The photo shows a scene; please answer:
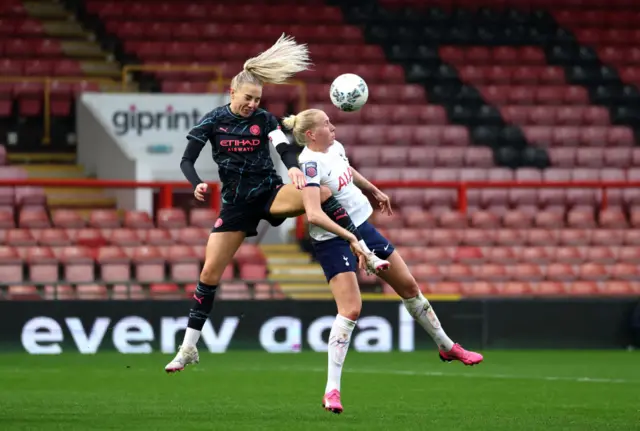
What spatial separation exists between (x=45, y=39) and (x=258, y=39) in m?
3.23

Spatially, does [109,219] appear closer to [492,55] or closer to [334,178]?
[334,178]

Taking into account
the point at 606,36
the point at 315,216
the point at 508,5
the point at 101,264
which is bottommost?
the point at 101,264

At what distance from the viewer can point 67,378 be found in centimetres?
1027

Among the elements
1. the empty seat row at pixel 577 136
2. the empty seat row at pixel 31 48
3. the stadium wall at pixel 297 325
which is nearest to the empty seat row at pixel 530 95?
the empty seat row at pixel 577 136

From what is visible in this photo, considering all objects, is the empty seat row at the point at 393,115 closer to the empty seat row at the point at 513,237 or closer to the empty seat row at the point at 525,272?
the empty seat row at the point at 513,237

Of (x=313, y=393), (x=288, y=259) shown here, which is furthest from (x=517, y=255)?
(x=313, y=393)

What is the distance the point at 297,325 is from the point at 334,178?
19.0 feet

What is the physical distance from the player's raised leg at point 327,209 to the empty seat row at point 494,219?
A: 7628mm

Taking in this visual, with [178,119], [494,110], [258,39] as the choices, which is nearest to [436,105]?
[494,110]

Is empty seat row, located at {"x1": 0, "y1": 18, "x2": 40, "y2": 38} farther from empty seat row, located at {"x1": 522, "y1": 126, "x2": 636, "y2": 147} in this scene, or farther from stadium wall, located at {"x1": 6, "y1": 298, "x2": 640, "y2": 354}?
stadium wall, located at {"x1": 6, "y1": 298, "x2": 640, "y2": 354}

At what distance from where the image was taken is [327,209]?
7711 millimetres

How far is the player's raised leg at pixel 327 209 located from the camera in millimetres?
7438

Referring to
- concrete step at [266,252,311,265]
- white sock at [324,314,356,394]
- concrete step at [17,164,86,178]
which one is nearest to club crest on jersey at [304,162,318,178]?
white sock at [324,314,356,394]

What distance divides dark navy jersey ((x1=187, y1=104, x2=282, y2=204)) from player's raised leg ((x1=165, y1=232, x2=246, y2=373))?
0.26 meters
